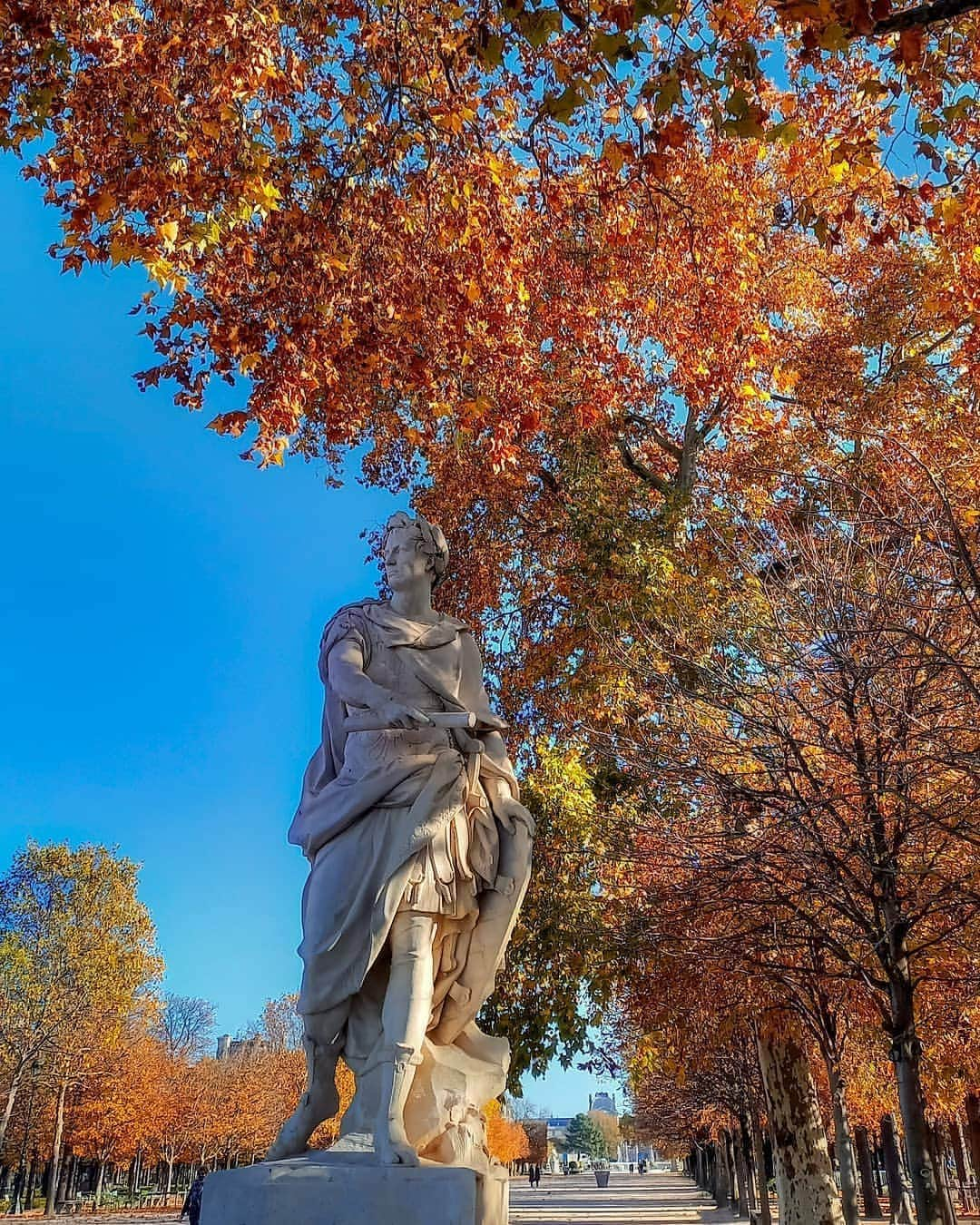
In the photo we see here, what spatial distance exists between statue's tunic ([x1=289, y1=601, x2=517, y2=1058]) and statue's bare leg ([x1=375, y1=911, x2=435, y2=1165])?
84 millimetres

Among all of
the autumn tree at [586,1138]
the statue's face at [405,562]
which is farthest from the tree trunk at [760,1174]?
the autumn tree at [586,1138]

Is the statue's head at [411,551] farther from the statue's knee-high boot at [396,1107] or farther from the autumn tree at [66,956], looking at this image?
the autumn tree at [66,956]

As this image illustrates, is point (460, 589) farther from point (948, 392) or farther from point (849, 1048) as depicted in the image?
point (849, 1048)

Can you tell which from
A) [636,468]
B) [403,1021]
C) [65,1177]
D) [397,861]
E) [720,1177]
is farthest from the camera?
[720,1177]

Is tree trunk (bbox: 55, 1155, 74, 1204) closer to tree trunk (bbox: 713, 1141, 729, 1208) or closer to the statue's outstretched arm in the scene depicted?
tree trunk (bbox: 713, 1141, 729, 1208)

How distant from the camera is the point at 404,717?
4.68m

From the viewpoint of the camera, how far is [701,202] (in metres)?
13.0

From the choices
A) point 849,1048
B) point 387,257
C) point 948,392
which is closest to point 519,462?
point 387,257

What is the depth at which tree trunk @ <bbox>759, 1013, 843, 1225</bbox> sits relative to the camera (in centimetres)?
1409

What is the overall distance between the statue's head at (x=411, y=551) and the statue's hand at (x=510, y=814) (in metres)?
1.14

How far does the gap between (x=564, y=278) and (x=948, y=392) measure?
735 centimetres

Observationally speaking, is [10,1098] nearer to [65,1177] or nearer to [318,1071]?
[65,1177]

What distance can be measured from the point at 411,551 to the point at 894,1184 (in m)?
25.8

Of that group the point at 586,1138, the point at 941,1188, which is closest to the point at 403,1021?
the point at 941,1188
